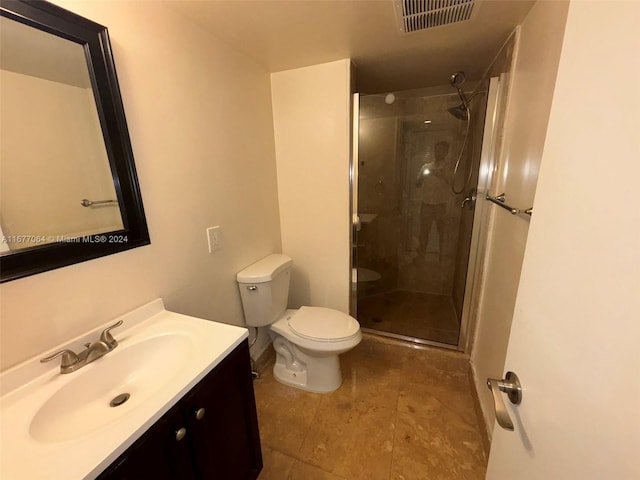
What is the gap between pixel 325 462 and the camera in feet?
4.28

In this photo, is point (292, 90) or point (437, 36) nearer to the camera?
point (437, 36)

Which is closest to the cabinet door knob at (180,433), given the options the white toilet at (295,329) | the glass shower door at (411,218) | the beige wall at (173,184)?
the beige wall at (173,184)

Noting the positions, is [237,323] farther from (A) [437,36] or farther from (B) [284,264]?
(A) [437,36]

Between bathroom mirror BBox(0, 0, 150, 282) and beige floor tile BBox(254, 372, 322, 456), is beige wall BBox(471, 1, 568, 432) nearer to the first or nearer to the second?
beige floor tile BBox(254, 372, 322, 456)

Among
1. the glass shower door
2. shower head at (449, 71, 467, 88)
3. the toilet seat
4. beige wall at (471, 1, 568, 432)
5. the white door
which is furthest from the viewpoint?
the glass shower door

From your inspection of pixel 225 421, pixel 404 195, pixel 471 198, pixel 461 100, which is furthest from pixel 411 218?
Result: pixel 225 421

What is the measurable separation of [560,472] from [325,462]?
1.21 meters

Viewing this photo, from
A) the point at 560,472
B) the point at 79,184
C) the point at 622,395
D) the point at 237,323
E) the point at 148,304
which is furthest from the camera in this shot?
the point at 237,323

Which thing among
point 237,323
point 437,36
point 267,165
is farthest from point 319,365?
point 437,36

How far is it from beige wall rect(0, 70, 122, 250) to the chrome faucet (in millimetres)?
348

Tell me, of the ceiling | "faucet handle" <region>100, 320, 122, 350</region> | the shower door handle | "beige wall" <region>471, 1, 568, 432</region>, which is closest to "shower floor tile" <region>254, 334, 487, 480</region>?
"beige wall" <region>471, 1, 568, 432</region>

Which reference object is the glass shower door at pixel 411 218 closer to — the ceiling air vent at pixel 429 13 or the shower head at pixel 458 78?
the shower head at pixel 458 78

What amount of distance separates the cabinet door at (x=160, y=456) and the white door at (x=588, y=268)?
84 cm

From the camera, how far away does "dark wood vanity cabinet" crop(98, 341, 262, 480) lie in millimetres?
662
